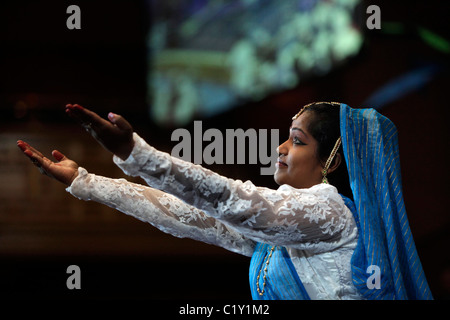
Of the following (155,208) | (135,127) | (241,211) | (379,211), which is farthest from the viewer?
(135,127)

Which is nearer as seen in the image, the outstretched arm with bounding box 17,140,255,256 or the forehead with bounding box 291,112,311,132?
the outstretched arm with bounding box 17,140,255,256

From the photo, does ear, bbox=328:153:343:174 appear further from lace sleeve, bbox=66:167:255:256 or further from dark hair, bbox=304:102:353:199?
lace sleeve, bbox=66:167:255:256

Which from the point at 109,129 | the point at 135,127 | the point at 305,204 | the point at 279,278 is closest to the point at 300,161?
the point at 305,204

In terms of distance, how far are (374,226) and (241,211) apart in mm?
423

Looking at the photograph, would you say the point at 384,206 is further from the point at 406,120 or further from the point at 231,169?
the point at 231,169

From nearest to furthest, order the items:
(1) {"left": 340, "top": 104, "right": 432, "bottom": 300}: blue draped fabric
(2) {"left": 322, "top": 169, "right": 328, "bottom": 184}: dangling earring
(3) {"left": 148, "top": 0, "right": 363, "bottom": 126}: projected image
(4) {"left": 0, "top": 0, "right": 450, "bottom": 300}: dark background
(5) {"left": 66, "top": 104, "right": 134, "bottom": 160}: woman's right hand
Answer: (5) {"left": 66, "top": 104, "right": 134, "bottom": 160}: woman's right hand → (1) {"left": 340, "top": 104, "right": 432, "bottom": 300}: blue draped fabric → (2) {"left": 322, "top": 169, "right": 328, "bottom": 184}: dangling earring → (3) {"left": 148, "top": 0, "right": 363, "bottom": 126}: projected image → (4) {"left": 0, "top": 0, "right": 450, "bottom": 300}: dark background

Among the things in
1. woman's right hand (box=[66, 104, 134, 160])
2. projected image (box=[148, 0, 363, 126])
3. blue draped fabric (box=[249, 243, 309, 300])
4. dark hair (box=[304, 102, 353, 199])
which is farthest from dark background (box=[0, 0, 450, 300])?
woman's right hand (box=[66, 104, 134, 160])

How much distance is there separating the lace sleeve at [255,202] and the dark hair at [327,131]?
6.5 inches

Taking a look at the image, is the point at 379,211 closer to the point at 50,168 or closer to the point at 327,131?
the point at 327,131

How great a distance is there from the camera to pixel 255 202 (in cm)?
148

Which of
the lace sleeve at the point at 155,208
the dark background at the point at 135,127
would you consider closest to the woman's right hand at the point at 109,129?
the lace sleeve at the point at 155,208

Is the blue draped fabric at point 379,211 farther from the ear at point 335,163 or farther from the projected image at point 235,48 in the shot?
the projected image at point 235,48

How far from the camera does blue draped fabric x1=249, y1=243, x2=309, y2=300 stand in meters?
1.69

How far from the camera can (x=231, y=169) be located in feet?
14.8
